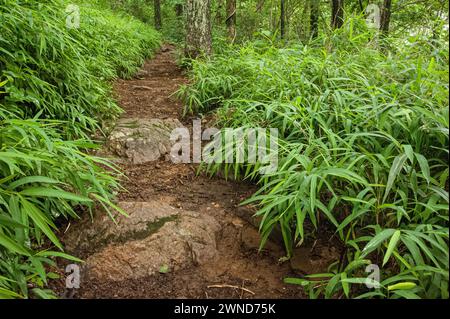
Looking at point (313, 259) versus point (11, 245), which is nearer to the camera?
point (11, 245)

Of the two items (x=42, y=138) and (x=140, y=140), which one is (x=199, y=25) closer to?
(x=140, y=140)

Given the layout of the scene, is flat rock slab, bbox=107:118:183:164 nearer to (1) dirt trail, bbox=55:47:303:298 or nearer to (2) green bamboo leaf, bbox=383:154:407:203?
(1) dirt trail, bbox=55:47:303:298

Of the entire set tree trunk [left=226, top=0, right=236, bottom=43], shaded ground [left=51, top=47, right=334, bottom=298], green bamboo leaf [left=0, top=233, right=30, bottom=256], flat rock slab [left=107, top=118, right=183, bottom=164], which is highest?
tree trunk [left=226, top=0, right=236, bottom=43]

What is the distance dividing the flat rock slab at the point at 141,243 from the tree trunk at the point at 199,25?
341 cm

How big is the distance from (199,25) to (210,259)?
12.9 ft

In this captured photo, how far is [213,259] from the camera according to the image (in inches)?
75.2

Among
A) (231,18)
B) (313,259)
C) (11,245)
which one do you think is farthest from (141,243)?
(231,18)

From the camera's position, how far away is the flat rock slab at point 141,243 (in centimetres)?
180

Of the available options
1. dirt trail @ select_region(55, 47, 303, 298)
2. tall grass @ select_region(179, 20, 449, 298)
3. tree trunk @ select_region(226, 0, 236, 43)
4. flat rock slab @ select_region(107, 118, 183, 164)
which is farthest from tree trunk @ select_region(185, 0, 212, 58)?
dirt trail @ select_region(55, 47, 303, 298)

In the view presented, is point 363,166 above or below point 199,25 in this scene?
below

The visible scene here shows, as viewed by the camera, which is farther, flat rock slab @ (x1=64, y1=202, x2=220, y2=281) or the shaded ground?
flat rock slab @ (x1=64, y1=202, x2=220, y2=281)

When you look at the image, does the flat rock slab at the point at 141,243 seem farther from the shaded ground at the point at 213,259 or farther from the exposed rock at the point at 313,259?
the exposed rock at the point at 313,259

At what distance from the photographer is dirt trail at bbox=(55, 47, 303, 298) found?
169 centimetres

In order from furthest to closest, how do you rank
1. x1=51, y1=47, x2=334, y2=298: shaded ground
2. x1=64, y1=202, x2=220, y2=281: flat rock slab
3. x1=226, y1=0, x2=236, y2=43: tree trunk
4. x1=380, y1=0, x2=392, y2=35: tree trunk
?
1. x1=226, y1=0, x2=236, y2=43: tree trunk
2. x1=380, y1=0, x2=392, y2=35: tree trunk
3. x1=64, y1=202, x2=220, y2=281: flat rock slab
4. x1=51, y1=47, x2=334, y2=298: shaded ground
